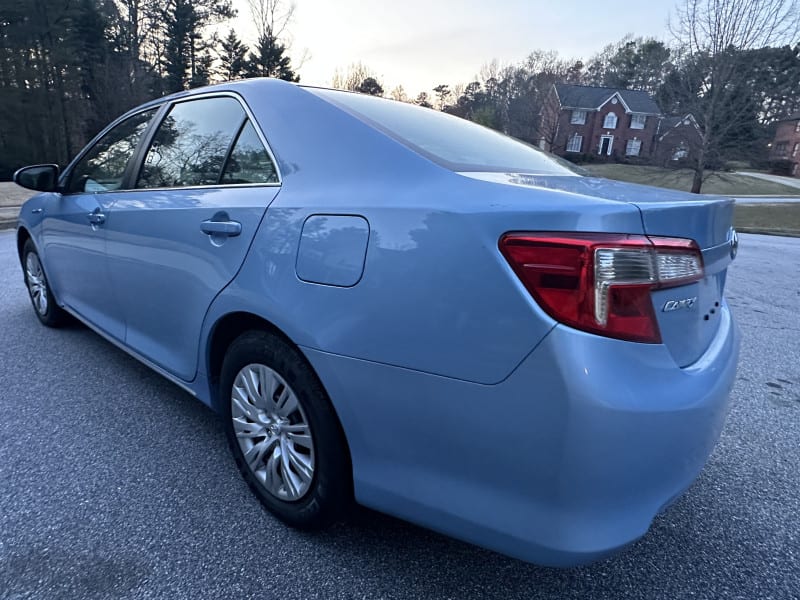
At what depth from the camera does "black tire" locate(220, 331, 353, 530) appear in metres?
1.63

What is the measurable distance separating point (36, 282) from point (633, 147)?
58434mm

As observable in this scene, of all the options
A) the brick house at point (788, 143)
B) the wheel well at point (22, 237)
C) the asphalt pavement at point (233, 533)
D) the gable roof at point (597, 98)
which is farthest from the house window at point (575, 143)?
the asphalt pavement at point (233, 533)

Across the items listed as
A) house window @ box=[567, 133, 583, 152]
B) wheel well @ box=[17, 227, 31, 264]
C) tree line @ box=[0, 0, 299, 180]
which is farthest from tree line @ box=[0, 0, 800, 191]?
wheel well @ box=[17, 227, 31, 264]

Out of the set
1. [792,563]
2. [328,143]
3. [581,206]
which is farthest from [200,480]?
[792,563]

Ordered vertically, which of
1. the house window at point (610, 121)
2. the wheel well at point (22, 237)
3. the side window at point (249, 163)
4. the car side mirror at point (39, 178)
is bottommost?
the wheel well at point (22, 237)

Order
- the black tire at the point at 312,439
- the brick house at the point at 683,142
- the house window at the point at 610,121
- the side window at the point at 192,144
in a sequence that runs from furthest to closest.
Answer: the house window at the point at 610,121 < the brick house at the point at 683,142 < the side window at the point at 192,144 < the black tire at the point at 312,439

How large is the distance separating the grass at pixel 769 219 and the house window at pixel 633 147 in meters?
31.3

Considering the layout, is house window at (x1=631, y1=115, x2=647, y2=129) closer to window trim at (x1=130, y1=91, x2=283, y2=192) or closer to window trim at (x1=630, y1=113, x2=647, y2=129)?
window trim at (x1=630, y1=113, x2=647, y2=129)

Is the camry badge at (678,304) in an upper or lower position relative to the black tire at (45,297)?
upper

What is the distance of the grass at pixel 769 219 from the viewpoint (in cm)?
1545

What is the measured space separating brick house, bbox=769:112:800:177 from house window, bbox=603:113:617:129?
1982 centimetres

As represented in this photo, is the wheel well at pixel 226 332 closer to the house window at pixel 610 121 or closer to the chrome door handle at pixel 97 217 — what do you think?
the chrome door handle at pixel 97 217

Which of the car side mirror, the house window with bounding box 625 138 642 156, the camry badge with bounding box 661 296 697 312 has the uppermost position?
the house window with bounding box 625 138 642 156

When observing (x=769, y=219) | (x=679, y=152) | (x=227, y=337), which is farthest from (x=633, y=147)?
(x=227, y=337)
